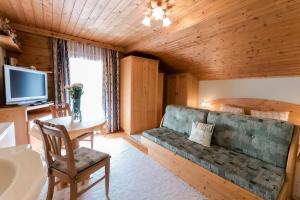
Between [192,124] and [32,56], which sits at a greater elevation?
[32,56]

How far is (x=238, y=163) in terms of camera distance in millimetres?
1772

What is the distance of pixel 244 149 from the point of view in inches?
79.4

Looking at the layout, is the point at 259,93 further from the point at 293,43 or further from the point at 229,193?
the point at 229,193

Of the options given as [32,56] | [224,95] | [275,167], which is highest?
[32,56]

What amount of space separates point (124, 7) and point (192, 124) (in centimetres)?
206

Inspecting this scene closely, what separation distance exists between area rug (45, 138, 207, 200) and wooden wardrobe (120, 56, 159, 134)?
1.30 meters

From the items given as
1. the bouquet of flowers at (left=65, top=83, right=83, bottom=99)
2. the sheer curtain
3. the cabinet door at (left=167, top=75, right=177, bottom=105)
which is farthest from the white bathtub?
the cabinet door at (left=167, top=75, right=177, bottom=105)

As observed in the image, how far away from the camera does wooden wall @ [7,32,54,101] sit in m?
3.00

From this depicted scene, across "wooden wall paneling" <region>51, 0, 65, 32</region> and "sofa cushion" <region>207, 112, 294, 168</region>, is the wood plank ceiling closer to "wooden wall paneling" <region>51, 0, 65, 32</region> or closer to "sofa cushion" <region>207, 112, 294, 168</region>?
"wooden wall paneling" <region>51, 0, 65, 32</region>

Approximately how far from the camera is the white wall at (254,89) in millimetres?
2850

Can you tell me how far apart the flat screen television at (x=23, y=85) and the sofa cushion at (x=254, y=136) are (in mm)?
2961

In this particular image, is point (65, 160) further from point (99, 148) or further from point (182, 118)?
point (182, 118)

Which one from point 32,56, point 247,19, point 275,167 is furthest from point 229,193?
point 32,56

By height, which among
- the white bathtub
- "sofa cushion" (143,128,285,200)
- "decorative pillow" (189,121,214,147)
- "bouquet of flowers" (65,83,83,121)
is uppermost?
"bouquet of flowers" (65,83,83,121)
